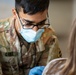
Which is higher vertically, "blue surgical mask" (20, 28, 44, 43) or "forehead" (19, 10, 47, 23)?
"forehead" (19, 10, 47, 23)

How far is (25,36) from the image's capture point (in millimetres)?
1600

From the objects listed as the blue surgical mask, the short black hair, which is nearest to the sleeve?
the blue surgical mask

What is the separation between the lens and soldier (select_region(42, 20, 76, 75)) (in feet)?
3.83

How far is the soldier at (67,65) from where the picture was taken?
117cm

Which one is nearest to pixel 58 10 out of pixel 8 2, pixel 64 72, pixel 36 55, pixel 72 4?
pixel 72 4

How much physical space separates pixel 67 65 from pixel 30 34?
456mm

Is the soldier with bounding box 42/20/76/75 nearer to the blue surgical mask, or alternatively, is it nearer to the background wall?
the blue surgical mask

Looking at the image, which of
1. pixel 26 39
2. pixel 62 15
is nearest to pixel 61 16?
pixel 62 15

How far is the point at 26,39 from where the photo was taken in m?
1.61

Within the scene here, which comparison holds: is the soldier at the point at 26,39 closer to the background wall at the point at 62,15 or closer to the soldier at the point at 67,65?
the soldier at the point at 67,65

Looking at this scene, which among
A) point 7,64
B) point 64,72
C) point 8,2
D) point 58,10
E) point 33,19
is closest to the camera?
point 64,72

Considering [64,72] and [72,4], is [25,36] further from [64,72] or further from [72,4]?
[72,4]

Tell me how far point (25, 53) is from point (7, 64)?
0.16 meters

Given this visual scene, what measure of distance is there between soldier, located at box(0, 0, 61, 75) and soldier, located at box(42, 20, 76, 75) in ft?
1.12
